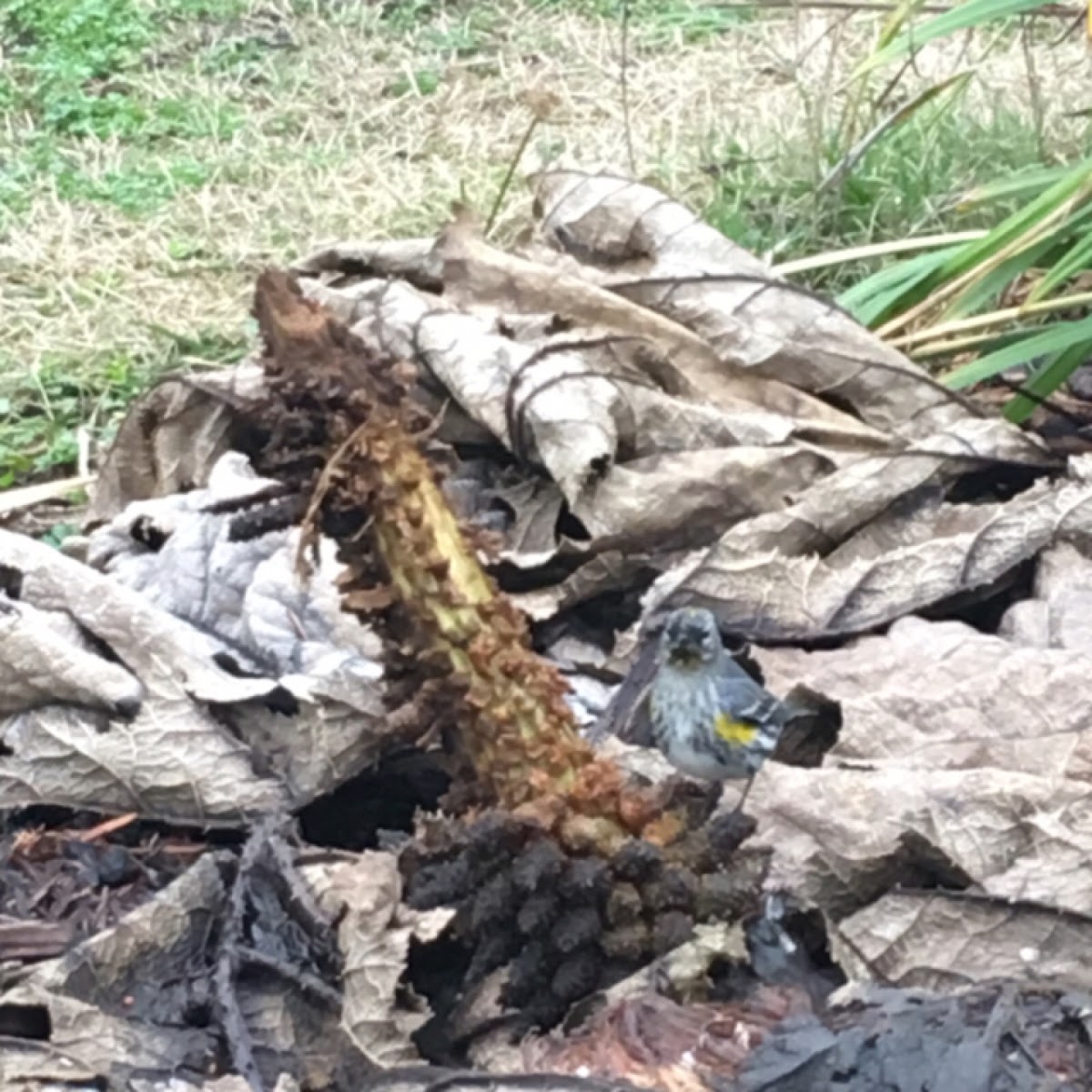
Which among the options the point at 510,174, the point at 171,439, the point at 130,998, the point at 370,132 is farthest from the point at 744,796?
the point at 370,132

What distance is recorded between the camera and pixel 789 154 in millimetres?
5547

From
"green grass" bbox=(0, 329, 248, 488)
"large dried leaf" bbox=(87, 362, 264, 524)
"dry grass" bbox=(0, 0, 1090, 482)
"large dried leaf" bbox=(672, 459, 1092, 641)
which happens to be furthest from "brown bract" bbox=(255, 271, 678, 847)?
"dry grass" bbox=(0, 0, 1090, 482)

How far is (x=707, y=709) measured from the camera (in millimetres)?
2383

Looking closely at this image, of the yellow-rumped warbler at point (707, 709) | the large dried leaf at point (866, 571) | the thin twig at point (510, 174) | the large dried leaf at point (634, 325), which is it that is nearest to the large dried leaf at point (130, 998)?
the yellow-rumped warbler at point (707, 709)

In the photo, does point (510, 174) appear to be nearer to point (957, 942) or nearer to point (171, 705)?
point (171, 705)

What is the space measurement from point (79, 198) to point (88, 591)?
13.3 feet

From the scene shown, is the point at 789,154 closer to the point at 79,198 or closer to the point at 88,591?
the point at 79,198

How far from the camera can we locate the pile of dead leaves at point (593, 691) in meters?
2.08

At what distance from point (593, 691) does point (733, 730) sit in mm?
439

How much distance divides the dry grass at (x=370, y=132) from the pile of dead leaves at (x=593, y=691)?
1.86 meters

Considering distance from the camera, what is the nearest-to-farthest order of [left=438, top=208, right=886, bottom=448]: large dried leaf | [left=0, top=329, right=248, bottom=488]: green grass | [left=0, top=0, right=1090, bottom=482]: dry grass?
[left=438, top=208, right=886, bottom=448]: large dried leaf < [left=0, top=329, right=248, bottom=488]: green grass < [left=0, top=0, right=1090, bottom=482]: dry grass

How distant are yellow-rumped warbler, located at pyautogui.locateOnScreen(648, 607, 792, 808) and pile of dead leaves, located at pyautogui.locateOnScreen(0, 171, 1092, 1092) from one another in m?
0.06

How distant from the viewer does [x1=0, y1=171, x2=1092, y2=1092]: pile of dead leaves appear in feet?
6.83

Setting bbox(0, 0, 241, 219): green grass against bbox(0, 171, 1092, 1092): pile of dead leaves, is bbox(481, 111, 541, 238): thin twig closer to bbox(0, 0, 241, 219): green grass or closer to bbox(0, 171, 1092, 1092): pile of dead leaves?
bbox(0, 171, 1092, 1092): pile of dead leaves
